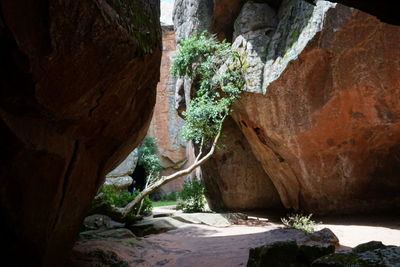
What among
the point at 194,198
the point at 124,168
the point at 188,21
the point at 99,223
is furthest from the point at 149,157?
the point at 99,223

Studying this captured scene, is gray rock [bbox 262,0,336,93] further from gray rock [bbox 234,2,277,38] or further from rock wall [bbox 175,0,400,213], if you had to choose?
gray rock [bbox 234,2,277,38]

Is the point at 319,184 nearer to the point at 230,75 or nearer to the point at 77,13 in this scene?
the point at 230,75

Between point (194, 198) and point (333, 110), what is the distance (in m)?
8.81

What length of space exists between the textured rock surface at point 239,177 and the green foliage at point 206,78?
4.57ft

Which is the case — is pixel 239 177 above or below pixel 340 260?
above

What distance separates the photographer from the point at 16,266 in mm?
3467

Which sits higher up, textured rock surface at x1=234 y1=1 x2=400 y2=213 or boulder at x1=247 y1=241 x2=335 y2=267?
textured rock surface at x1=234 y1=1 x2=400 y2=213

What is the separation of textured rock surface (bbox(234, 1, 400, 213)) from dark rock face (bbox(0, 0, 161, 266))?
5928 millimetres

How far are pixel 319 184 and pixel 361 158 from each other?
1.66 metres

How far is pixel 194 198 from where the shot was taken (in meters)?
15.3

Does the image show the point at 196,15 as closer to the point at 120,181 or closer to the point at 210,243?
the point at 210,243

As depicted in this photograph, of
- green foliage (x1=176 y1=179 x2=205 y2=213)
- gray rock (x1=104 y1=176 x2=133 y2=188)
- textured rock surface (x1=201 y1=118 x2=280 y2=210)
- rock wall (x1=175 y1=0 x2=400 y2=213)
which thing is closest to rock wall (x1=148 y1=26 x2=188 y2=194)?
gray rock (x1=104 y1=176 x2=133 y2=188)

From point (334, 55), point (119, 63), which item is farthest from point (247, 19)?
point (119, 63)

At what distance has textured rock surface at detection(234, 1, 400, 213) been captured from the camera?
26.2 ft
